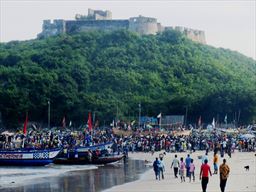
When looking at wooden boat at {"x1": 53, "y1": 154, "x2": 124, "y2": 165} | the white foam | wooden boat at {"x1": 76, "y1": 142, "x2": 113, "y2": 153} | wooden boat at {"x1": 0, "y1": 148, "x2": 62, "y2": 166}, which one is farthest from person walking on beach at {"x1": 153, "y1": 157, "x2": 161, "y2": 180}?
wooden boat at {"x1": 76, "y1": 142, "x2": 113, "y2": 153}

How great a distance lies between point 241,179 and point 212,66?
73328 mm

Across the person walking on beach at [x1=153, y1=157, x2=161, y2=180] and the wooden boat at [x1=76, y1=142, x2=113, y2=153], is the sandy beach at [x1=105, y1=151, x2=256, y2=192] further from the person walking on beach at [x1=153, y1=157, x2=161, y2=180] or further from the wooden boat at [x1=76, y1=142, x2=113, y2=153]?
the wooden boat at [x1=76, y1=142, x2=113, y2=153]

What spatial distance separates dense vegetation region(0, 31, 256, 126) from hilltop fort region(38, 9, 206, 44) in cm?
653

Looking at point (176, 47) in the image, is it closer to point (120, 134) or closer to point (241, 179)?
point (120, 134)

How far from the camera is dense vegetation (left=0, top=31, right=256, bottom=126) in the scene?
246 ft

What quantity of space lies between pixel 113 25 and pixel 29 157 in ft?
285

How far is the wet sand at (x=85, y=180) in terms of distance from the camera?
26547 mm

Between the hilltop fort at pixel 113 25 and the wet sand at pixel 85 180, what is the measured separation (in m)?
84.5

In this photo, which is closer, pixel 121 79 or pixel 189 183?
pixel 189 183

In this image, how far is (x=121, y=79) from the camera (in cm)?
9075

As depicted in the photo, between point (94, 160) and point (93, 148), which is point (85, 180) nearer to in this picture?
point (94, 160)

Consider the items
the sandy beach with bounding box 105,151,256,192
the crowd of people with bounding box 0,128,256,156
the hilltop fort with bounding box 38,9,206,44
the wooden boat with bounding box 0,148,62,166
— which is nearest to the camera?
the sandy beach with bounding box 105,151,256,192

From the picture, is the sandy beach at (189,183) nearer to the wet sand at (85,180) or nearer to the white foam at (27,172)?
the wet sand at (85,180)

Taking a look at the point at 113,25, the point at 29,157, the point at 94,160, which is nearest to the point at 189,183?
the point at 94,160
